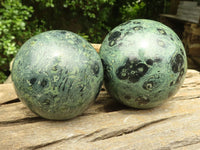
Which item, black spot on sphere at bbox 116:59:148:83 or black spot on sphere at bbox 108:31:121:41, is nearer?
black spot on sphere at bbox 116:59:148:83

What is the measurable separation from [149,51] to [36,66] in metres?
0.92

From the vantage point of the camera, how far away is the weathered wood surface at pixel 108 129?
1763 millimetres

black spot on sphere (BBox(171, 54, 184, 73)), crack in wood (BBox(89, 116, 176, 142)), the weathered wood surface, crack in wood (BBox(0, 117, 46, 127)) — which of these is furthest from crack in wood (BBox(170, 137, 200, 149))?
crack in wood (BBox(0, 117, 46, 127))

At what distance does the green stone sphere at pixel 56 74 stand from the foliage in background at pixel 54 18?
177cm

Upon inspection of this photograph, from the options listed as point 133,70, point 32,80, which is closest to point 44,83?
point 32,80

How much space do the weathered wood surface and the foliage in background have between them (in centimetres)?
157

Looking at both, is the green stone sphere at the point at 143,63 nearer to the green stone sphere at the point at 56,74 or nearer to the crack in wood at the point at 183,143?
the green stone sphere at the point at 56,74

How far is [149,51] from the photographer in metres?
1.91

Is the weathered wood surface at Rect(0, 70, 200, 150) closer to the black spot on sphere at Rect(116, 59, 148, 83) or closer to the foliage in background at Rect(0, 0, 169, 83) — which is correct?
the black spot on sphere at Rect(116, 59, 148, 83)

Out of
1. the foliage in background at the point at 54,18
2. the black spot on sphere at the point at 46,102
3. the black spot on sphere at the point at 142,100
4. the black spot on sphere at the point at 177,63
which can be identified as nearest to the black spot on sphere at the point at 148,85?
the black spot on sphere at the point at 142,100

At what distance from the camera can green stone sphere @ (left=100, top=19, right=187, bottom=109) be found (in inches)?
75.3

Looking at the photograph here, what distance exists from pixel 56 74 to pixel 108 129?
65 centimetres

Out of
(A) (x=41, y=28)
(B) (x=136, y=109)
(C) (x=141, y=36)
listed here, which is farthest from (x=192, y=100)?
(A) (x=41, y=28)

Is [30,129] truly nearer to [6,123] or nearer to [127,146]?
[6,123]
